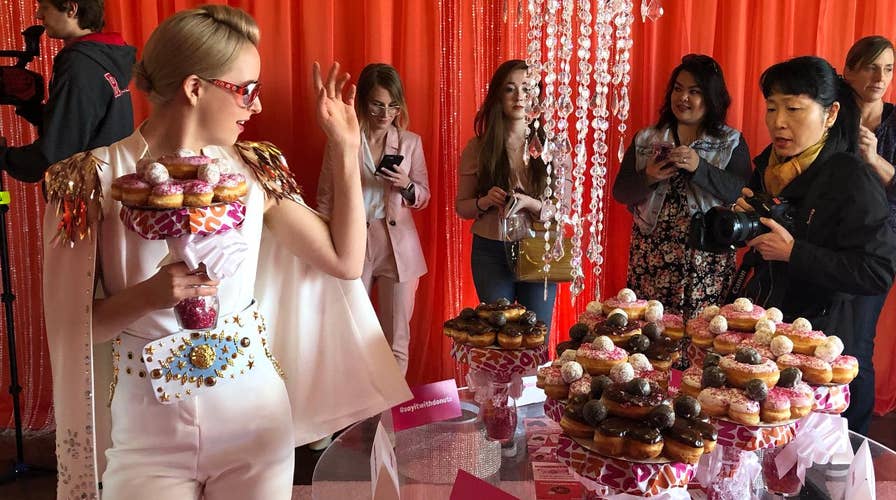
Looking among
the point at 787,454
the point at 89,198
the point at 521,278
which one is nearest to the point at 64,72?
the point at 89,198

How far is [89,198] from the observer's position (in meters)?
1.08

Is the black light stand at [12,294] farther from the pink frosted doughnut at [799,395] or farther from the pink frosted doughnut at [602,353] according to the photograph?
the pink frosted doughnut at [799,395]

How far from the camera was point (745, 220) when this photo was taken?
1.71 m

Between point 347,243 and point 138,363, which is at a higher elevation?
point 347,243

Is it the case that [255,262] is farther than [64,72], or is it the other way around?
[64,72]

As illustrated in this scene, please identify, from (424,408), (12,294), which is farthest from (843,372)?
(12,294)

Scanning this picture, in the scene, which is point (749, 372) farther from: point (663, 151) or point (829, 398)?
point (663, 151)

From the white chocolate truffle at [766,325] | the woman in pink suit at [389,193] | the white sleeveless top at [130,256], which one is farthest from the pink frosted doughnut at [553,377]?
the woman in pink suit at [389,193]

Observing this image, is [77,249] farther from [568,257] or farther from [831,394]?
[568,257]

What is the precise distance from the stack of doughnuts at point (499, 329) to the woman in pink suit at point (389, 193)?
1.24m

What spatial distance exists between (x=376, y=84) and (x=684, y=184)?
3.71 feet

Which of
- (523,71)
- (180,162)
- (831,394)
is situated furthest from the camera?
(523,71)

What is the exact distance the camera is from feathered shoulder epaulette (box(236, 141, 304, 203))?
49.4 inches

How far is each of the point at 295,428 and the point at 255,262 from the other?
1.27ft
